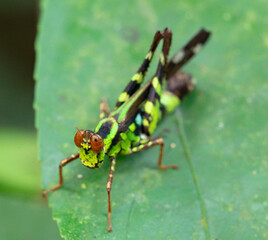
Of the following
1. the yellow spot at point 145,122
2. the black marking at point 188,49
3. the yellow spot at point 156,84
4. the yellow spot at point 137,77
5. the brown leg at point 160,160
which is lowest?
the brown leg at point 160,160

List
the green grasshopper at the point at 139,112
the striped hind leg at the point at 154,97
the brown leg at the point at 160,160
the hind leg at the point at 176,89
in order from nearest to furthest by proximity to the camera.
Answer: the green grasshopper at the point at 139,112 → the brown leg at the point at 160,160 → the striped hind leg at the point at 154,97 → the hind leg at the point at 176,89

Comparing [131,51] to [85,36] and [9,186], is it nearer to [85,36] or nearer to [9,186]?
[85,36]

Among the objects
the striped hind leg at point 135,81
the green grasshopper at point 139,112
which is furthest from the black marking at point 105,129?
the striped hind leg at point 135,81

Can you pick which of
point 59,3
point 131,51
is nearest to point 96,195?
point 131,51

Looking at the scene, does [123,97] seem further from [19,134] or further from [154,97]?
[19,134]

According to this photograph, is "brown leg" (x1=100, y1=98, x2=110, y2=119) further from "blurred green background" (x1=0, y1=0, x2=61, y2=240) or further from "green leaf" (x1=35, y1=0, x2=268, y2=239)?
"blurred green background" (x1=0, y1=0, x2=61, y2=240)

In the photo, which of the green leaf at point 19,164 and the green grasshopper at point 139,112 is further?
the green leaf at point 19,164

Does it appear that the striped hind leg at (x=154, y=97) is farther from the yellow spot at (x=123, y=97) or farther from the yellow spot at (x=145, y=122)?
the yellow spot at (x=123, y=97)

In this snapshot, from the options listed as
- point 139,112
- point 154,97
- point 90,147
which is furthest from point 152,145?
point 90,147
